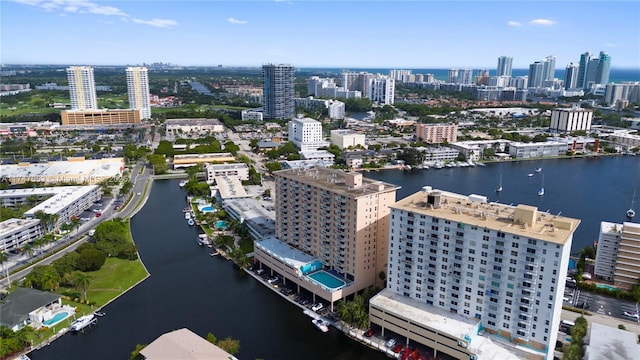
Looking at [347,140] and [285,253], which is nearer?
[285,253]

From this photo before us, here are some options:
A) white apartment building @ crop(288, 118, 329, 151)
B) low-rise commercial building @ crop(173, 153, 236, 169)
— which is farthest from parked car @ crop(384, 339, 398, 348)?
white apartment building @ crop(288, 118, 329, 151)

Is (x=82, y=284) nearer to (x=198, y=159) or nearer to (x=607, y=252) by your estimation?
(x=607, y=252)

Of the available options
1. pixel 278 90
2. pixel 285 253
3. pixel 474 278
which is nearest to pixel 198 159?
pixel 285 253

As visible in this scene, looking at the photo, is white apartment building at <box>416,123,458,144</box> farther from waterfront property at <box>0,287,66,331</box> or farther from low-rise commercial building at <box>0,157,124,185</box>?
waterfront property at <box>0,287,66,331</box>

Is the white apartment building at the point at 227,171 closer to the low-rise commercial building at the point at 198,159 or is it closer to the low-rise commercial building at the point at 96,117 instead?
the low-rise commercial building at the point at 198,159

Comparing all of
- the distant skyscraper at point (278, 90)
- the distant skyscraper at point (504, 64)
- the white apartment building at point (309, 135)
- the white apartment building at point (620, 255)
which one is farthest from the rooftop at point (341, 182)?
the distant skyscraper at point (504, 64)

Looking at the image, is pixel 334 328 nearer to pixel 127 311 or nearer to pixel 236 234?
pixel 127 311
